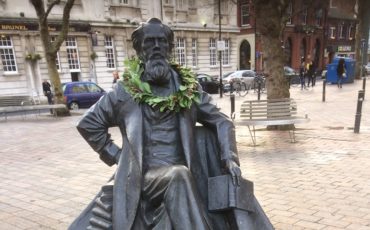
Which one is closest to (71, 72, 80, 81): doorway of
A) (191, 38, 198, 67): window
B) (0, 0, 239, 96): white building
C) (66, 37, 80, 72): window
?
(0, 0, 239, 96): white building

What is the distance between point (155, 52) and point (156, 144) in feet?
2.26

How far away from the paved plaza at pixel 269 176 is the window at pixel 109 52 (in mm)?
17924

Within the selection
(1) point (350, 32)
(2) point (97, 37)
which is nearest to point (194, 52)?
(2) point (97, 37)

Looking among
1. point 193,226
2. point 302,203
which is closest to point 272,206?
point 302,203

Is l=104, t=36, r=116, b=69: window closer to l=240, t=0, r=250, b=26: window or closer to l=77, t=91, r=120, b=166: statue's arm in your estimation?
l=240, t=0, r=250, b=26: window

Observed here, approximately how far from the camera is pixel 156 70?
2824 millimetres

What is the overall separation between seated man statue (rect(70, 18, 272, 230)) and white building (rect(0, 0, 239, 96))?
14.0 metres

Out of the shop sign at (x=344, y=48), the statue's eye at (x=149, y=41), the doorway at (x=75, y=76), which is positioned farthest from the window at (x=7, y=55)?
the shop sign at (x=344, y=48)

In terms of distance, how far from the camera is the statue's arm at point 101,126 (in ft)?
9.69

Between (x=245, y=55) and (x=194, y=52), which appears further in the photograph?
(x=245, y=55)

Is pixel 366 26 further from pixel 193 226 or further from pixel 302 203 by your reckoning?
pixel 193 226

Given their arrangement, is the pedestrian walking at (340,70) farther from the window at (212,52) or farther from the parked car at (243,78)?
the window at (212,52)

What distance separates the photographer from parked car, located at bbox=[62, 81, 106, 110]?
1709cm

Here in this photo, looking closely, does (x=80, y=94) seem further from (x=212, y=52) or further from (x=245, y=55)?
(x=245, y=55)
